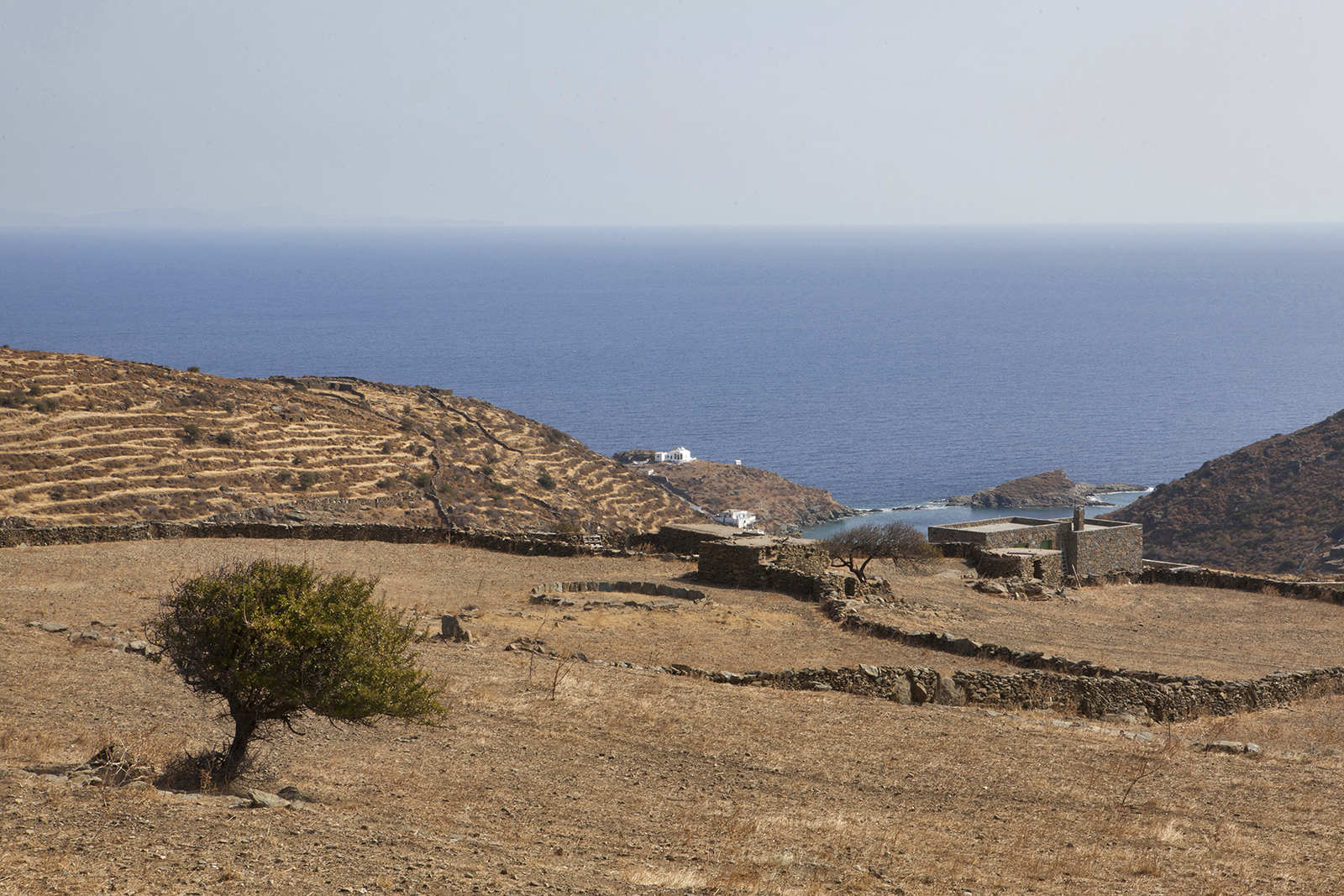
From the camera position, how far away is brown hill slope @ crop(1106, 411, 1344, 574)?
66.9 metres

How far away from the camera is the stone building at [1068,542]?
102ft

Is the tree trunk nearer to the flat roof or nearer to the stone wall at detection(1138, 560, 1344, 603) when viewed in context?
the stone wall at detection(1138, 560, 1344, 603)

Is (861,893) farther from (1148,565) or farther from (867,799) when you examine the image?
(1148,565)

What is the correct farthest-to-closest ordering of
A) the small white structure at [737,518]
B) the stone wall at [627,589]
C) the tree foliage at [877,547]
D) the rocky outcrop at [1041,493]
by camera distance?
the rocky outcrop at [1041,493] → the small white structure at [737,518] → the tree foliage at [877,547] → the stone wall at [627,589]

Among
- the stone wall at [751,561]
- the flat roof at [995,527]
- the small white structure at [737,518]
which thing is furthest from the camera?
the small white structure at [737,518]

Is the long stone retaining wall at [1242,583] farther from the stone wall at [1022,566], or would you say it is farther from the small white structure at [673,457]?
the small white structure at [673,457]

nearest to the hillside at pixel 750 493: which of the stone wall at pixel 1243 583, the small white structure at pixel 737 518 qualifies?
the small white structure at pixel 737 518

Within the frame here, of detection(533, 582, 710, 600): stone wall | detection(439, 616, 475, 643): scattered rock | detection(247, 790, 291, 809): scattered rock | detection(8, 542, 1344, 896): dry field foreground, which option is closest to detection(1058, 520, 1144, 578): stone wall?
detection(533, 582, 710, 600): stone wall

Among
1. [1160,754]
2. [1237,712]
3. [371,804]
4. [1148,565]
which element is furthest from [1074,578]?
[371,804]

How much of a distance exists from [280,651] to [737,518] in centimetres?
7504

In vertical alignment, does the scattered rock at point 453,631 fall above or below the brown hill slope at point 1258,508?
above

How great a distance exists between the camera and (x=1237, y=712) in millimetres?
17344

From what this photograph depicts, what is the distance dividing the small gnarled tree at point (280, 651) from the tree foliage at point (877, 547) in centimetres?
1842

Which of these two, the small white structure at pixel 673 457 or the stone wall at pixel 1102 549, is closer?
the stone wall at pixel 1102 549
